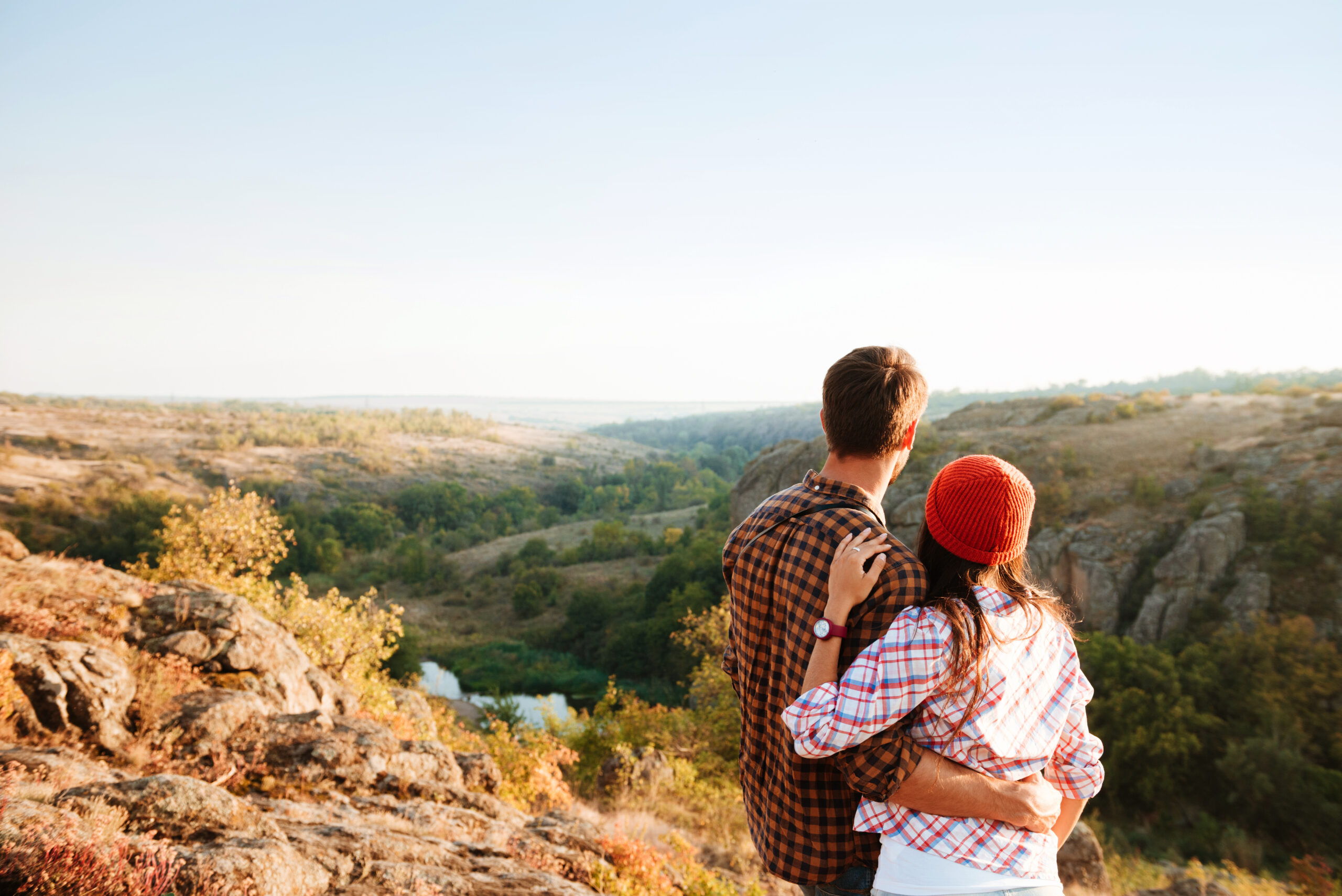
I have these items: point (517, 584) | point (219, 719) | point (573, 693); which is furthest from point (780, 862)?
point (517, 584)

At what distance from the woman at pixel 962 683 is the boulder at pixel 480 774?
309 inches

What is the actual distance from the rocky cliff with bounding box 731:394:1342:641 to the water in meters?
22.7

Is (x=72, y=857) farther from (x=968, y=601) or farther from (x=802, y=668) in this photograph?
(x=968, y=601)

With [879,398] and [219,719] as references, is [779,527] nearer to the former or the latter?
[879,398]

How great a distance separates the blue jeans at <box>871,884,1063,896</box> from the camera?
1.80 m

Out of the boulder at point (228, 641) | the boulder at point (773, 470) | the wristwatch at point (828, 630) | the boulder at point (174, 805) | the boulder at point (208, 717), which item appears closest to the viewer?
the wristwatch at point (828, 630)

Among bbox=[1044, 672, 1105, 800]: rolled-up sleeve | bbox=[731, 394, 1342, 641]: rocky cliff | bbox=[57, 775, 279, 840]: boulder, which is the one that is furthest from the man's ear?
bbox=[731, 394, 1342, 641]: rocky cliff

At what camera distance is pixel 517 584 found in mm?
56531

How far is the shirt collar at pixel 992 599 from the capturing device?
76.6 inches

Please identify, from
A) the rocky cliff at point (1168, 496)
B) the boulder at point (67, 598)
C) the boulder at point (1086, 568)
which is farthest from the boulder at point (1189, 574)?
the boulder at point (67, 598)

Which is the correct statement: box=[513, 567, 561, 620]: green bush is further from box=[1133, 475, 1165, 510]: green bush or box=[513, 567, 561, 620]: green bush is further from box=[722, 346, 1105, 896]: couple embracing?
box=[722, 346, 1105, 896]: couple embracing

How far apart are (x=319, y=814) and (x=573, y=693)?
39346 millimetres

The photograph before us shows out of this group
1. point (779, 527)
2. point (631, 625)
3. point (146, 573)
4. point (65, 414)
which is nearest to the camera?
point (779, 527)

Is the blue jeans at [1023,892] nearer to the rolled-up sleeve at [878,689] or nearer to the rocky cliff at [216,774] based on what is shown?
the rolled-up sleeve at [878,689]
